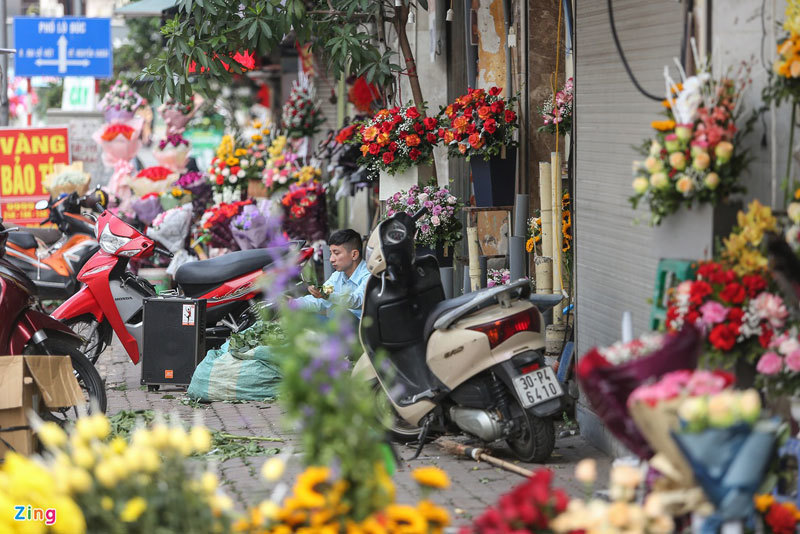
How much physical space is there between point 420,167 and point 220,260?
6.41ft

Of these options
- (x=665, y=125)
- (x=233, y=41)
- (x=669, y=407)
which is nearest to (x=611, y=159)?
(x=665, y=125)

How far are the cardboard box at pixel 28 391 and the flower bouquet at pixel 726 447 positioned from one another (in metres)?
3.77

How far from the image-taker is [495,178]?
882 cm

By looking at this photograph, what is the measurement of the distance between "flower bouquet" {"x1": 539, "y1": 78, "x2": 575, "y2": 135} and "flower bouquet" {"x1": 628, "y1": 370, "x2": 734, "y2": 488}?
4.57 meters

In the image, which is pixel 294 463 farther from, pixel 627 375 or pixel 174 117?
pixel 174 117

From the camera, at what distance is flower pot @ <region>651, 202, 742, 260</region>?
4.76 metres

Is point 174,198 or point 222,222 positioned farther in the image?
point 174,198

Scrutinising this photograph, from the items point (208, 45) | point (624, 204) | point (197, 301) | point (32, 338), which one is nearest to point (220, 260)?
point (197, 301)

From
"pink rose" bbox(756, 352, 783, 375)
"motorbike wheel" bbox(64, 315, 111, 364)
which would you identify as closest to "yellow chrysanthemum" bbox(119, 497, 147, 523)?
"pink rose" bbox(756, 352, 783, 375)

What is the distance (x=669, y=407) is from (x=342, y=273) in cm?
522

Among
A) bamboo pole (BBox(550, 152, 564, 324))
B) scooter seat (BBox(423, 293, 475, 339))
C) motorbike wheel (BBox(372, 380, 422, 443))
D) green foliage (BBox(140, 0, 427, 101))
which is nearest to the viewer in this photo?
scooter seat (BBox(423, 293, 475, 339))

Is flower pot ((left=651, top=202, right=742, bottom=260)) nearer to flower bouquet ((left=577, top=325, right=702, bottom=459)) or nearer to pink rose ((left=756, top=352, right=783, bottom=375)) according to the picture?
pink rose ((left=756, top=352, right=783, bottom=375))

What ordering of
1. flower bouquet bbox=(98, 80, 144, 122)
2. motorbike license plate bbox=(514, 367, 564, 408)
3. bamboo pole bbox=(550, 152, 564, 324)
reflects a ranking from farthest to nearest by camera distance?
1. flower bouquet bbox=(98, 80, 144, 122)
2. bamboo pole bbox=(550, 152, 564, 324)
3. motorbike license plate bbox=(514, 367, 564, 408)

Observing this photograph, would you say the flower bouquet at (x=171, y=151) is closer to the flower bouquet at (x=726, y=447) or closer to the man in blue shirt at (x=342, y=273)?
the man in blue shirt at (x=342, y=273)
